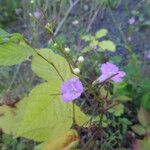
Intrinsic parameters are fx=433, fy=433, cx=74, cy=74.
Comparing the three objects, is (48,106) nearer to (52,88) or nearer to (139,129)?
(52,88)

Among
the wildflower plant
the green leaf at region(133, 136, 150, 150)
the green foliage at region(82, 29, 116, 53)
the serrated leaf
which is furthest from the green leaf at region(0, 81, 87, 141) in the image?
the green foliage at region(82, 29, 116, 53)

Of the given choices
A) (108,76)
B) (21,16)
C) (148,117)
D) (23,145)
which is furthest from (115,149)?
(21,16)

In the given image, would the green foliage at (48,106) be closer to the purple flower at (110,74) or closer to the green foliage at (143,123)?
the purple flower at (110,74)

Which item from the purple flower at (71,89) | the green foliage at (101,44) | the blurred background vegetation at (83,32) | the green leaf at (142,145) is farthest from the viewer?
the green foliage at (101,44)

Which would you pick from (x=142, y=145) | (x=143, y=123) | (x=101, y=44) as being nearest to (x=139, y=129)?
(x=143, y=123)

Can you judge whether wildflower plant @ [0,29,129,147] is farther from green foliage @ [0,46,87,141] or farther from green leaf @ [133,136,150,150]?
green leaf @ [133,136,150,150]

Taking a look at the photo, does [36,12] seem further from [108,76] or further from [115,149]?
[108,76]

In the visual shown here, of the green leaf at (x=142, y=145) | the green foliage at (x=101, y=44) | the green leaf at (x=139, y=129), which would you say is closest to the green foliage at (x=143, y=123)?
the green leaf at (x=139, y=129)
